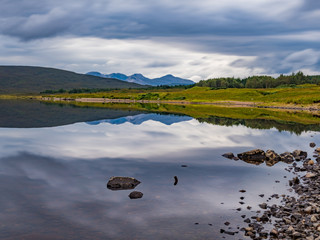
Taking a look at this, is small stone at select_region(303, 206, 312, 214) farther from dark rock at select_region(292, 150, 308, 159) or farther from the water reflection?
dark rock at select_region(292, 150, 308, 159)

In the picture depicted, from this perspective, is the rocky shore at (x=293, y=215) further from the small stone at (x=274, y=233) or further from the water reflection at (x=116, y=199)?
the water reflection at (x=116, y=199)

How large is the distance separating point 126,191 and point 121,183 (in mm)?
1145

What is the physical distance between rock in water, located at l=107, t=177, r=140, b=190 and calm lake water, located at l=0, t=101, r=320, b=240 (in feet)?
1.72

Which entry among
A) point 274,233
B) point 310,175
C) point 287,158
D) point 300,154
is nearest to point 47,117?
point 287,158

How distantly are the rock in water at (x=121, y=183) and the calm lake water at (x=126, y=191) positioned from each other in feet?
1.72

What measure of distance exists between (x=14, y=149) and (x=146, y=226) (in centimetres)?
2776

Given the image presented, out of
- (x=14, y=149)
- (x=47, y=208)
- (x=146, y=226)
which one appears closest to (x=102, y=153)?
(x=14, y=149)

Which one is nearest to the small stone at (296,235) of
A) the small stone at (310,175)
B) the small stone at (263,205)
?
the small stone at (263,205)

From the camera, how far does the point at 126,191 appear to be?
78.7ft

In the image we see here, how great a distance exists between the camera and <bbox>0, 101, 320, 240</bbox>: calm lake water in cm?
1759

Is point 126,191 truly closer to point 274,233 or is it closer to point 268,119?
point 274,233

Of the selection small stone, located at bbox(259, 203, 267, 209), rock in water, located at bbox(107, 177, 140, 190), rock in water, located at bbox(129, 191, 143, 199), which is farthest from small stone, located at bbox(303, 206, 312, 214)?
rock in water, located at bbox(107, 177, 140, 190)

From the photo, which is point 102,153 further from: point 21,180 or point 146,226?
point 146,226

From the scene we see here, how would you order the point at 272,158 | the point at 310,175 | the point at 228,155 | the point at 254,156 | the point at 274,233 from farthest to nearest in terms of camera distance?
the point at 228,155 < the point at 254,156 < the point at 272,158 < the point at 310,175 < the point at 274,233
